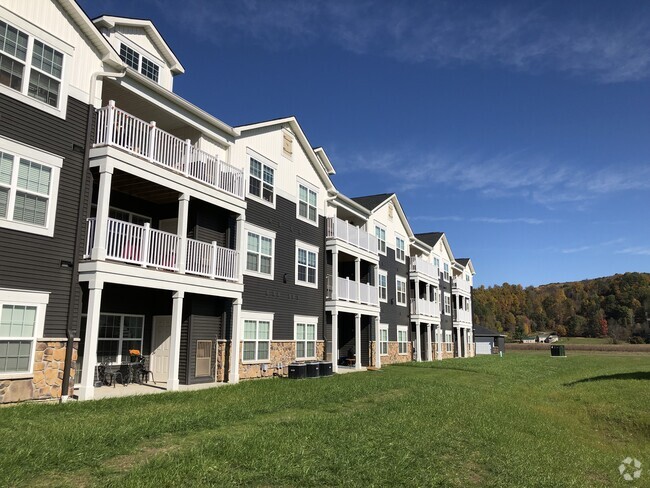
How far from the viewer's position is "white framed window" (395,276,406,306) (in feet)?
124

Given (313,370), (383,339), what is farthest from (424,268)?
(313,370)

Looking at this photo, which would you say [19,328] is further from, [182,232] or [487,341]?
[487,341]

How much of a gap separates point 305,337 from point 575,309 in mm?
163603

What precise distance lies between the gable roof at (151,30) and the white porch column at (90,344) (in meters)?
9.64

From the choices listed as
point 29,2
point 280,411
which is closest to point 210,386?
point 280,411

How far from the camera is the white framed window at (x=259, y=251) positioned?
2100 centimetres

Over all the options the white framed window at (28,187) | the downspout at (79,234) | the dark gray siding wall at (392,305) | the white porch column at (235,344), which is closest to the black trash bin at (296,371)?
the white porch column at (235,344)

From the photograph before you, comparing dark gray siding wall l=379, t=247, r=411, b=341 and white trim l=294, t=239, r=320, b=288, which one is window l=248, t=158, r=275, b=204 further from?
dark gray siding wall l=379, t=247, r=411, b=341

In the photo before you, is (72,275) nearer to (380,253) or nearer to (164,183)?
(164,183)

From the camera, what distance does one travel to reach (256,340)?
21.1 metres

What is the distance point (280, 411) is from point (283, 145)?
14.6 meters

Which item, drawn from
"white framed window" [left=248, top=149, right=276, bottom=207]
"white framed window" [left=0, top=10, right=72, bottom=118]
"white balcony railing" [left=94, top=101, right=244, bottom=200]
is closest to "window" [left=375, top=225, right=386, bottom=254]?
"white framed window" [left=248, top=149, right=276, bottom=207]

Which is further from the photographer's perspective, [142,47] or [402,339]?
[402,339]

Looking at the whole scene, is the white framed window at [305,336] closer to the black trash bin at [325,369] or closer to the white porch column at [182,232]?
the black trash bin at [325,369]
